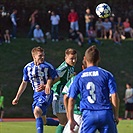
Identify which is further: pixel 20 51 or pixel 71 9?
pixel 71 9

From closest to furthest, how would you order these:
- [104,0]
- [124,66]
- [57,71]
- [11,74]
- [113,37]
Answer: [57,71] < [11,74] < [124,66] < [113,37] < [104,0]

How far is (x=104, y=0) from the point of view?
136ft

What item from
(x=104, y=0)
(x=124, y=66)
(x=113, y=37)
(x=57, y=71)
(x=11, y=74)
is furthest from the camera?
(x=104, y=0)

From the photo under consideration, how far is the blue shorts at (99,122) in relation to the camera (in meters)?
9.37

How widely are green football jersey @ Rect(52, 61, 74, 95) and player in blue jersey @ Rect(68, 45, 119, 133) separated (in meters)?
3.30

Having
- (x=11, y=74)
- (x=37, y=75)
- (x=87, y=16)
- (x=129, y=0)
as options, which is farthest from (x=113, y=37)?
(x=37, y=75)

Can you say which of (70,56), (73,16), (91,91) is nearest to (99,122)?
(91,91)

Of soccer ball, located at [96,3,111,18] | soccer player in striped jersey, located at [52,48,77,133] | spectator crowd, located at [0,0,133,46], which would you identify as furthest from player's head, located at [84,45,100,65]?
spectator crowd, located at [0,0,133,46]

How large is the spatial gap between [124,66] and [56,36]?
498 cm

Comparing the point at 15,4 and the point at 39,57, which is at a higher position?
the point at 15,4

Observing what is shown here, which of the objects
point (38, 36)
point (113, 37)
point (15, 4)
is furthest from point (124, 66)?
point (15, 4)

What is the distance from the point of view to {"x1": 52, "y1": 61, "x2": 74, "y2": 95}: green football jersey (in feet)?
42.0

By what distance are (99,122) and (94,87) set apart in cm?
56

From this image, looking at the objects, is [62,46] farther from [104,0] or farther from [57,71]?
[57,71]
